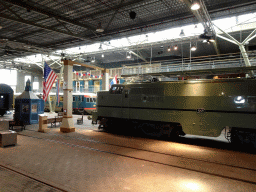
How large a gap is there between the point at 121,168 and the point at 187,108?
199 inches

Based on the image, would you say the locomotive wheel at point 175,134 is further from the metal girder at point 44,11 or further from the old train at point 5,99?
the old train at point 5,99

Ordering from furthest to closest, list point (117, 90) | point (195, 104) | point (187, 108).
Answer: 1. point (117, 90)
2. point (187, 108)
3. point (195, 104)

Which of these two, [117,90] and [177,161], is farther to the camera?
[117,90]

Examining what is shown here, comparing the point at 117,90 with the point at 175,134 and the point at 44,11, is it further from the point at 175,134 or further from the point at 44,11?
the point at 44,11

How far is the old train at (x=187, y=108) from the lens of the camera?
836cm

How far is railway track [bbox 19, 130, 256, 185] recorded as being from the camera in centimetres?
582

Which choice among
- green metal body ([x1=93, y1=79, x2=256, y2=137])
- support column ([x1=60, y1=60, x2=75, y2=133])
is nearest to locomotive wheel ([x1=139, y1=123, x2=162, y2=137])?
green metal body ([x1=93, y1=79, x2=256, y2=137])

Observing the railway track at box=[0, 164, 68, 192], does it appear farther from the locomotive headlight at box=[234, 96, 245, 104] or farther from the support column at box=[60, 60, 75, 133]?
the locomotive headlight at box=[234, 96, 245, 104]

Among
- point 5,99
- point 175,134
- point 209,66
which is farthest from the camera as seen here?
point 5,99

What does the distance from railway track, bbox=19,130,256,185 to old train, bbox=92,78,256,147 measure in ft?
7.98

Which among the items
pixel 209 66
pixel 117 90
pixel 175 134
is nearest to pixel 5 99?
pixel 117 90

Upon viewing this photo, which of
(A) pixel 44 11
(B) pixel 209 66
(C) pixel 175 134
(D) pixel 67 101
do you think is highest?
(A) pixel 44 11

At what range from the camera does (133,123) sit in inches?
461

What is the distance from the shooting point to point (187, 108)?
9.56 m
